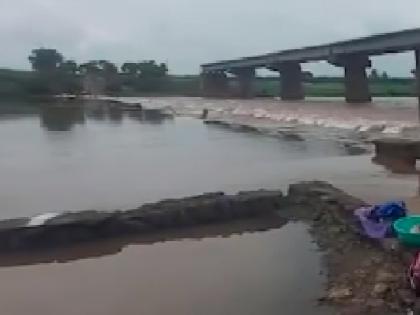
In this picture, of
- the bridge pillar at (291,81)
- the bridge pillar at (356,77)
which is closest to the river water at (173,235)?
the bridge pillar at (356,77)

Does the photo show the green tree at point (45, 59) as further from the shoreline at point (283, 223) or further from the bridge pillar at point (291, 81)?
the shoreline at point (283, 223)

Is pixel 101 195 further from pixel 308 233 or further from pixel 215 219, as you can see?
pixel 308 233

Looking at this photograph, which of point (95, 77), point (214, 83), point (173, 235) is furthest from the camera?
point (95, 77)

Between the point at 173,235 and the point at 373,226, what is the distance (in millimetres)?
3371

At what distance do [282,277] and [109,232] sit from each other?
372 cm

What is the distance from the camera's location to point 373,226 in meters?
8.75

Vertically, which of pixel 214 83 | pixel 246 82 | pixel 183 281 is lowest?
pixel 183 281

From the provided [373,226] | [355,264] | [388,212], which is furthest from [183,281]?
[388,212]

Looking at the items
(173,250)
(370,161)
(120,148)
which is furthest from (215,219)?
(120,148)

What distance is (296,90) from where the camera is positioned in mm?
78438

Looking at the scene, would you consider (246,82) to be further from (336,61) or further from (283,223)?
(283,223)

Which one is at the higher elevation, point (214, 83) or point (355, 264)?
point (214, 83)

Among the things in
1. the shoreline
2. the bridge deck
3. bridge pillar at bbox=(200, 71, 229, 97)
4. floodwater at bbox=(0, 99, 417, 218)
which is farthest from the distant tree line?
the shoreline

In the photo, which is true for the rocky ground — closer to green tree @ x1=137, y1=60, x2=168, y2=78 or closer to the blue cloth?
the blue cloth
